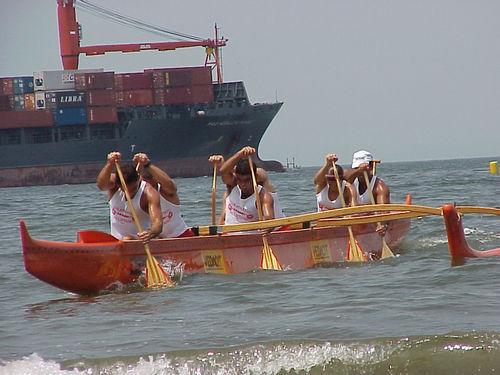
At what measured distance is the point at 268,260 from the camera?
9.69m

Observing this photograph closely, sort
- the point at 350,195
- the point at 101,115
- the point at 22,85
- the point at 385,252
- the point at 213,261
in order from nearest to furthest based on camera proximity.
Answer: the point at 213,261 < the point at 385,252 < the point at 350,195 < the point at 101,115 < the point at 22,85

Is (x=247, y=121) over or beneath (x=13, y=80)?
beneath

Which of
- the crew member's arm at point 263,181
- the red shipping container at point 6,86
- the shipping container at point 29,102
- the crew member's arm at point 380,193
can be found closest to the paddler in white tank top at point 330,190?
the crew member's arm at point 380,193

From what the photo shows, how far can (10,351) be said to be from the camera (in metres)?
6.69

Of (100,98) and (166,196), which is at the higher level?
(100,98)

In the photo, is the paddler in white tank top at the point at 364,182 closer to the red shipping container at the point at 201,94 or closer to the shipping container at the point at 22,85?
the red shipping container at the point at 201,94

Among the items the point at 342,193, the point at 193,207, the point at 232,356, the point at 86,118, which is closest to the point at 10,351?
the point at 232,356

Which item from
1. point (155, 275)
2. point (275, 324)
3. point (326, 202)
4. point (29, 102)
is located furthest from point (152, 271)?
point (29, 102)

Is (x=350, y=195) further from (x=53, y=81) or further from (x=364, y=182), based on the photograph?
(x=53, y=81)

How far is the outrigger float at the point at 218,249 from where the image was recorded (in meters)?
8.34

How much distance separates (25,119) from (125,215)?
48.9m

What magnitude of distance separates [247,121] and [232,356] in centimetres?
5362

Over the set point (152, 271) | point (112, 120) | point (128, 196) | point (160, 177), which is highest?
point (112, 120)

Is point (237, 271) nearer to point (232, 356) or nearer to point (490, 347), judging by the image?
point (232, 356)
